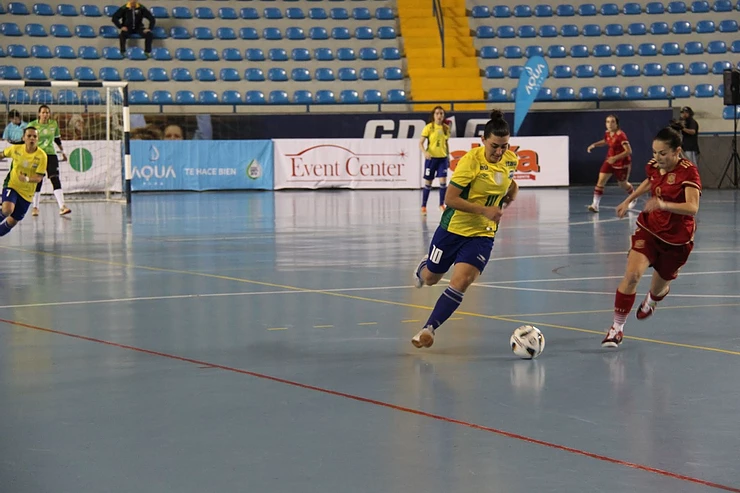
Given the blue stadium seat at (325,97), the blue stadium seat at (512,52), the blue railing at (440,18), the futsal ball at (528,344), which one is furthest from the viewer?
the blue stadium seat at (512,52)

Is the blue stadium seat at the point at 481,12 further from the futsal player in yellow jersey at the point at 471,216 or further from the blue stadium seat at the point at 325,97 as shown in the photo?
the futsal player in yellow jersey at the point at 471,216

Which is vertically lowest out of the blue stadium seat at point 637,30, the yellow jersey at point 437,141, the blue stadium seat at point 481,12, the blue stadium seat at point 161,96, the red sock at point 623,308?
the red sock at point 623,308

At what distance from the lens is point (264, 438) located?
530 cm

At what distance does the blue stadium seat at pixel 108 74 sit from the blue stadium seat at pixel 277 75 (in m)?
4.55

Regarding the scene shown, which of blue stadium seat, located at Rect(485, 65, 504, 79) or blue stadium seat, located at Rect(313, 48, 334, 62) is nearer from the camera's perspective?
blue stadium seat, located at Rect(485, 65, 504, 79)

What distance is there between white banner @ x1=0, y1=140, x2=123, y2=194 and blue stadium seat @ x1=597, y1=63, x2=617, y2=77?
15.3 metres

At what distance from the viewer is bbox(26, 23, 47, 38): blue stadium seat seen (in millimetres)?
32250

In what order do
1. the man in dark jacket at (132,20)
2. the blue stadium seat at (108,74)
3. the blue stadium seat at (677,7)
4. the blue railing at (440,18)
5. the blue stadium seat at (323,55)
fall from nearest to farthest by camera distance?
the blue stadium seat at (108,74) → the man in dark jacket at (132,20) → the blue railing at (440,18) → the blue stadium seat at (323,55) → the blue stadium seat at (677,7)

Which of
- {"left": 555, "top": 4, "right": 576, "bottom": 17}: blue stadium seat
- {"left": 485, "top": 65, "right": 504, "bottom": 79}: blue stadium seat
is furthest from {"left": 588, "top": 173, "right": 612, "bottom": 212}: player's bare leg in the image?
{"left": 555, "top": 4, "right": 576, "bottom": 17}: blue stadium seat

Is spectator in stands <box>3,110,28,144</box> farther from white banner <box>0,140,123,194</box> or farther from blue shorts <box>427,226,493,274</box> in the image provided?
blue shorts <box>427,226,493,274</box>

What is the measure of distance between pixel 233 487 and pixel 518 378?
2.70m

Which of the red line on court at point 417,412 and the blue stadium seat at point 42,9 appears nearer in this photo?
the red line on court at point 417,412

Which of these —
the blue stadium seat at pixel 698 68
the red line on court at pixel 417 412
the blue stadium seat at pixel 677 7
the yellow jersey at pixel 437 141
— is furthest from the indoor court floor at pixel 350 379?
the blue stadium seat at pixel 677 7

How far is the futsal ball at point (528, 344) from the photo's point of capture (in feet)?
23.9
